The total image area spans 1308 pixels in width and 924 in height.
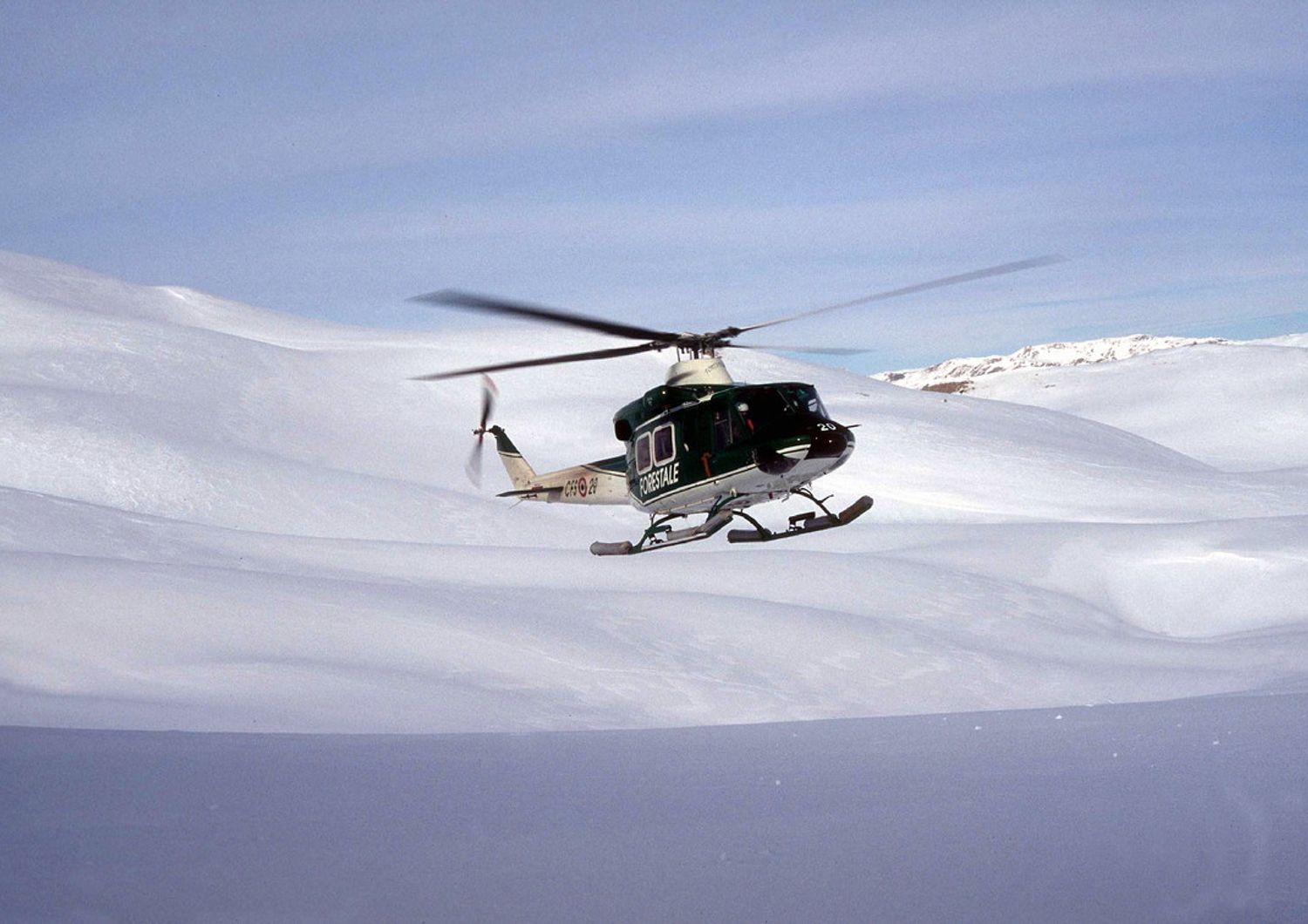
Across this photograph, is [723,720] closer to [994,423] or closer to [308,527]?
[308,527]

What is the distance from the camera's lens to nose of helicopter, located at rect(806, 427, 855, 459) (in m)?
16.9

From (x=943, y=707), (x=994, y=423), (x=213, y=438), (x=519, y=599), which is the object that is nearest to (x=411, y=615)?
(x=519, y=599)

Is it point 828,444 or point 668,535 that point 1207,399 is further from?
point 828,444

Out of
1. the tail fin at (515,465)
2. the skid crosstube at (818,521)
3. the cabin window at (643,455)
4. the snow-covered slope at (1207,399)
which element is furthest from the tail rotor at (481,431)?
the snow-covered slope at (1207,399)

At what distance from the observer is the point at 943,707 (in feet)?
63.0

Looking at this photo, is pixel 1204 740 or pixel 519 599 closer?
pixel 1204 740

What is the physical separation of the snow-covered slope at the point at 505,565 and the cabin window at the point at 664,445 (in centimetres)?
301

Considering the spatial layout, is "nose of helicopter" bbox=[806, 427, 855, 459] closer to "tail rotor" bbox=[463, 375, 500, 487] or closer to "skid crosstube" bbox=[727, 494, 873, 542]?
"skid crosstube" bbox=[727, 494, 873, 542]

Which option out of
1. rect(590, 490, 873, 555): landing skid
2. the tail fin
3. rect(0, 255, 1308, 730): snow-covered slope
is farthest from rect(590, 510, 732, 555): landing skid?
the tail fin

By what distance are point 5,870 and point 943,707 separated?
13498 millimetres

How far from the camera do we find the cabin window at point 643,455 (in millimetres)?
18641

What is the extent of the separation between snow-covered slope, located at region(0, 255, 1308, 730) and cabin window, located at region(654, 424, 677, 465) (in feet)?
9.87

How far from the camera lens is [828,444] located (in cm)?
1695

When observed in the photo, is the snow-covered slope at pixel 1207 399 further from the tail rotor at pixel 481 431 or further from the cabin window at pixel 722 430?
the cabin window at pixel 722 430
